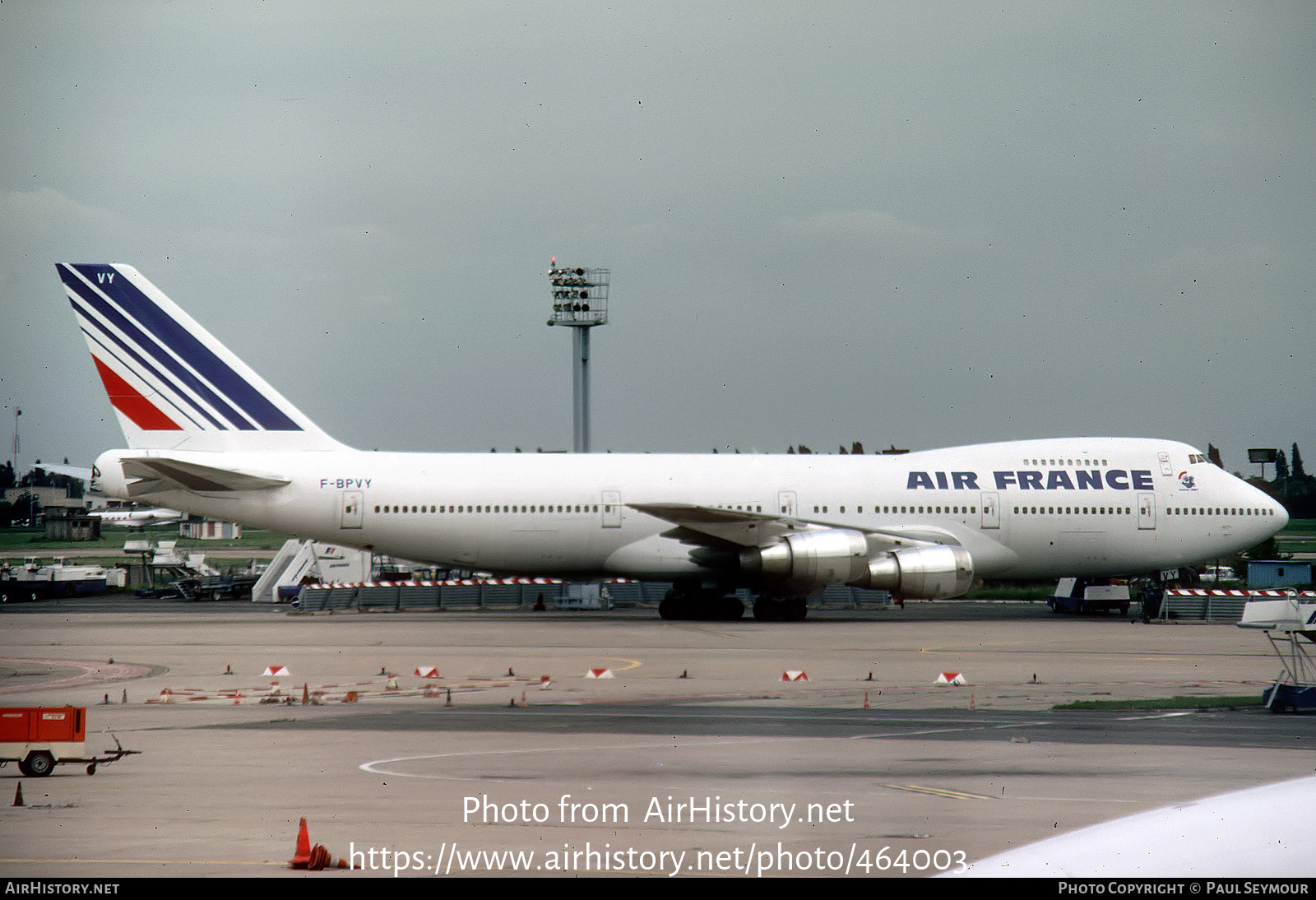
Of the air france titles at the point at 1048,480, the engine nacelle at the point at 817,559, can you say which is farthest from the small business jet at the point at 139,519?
the air france titles at the point at 1048,480

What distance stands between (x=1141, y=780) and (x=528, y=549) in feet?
72.8

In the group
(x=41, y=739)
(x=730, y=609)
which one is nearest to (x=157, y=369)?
(x=730, y=609)

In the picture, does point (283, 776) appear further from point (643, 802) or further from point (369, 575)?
point (369, 575)

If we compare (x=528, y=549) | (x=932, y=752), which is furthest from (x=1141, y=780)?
(x=528, y=549)

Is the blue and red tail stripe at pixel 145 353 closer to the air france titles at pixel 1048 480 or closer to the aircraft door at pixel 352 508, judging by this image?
the aircraft door at pixel 352 508

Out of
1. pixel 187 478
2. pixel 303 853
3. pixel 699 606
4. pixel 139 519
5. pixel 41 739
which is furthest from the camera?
pixel 139 519

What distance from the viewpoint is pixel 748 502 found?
1258 inches

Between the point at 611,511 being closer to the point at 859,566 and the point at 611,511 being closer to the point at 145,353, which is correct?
the point at 859,566

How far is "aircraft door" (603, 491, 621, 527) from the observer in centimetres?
3147

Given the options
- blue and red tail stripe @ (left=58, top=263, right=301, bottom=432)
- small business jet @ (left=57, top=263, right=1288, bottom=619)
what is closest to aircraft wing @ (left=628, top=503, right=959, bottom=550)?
small business jet @ (left=57, top=263, right=1288, bottom=619)

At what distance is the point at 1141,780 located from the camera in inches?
400

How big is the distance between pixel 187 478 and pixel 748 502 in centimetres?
1300

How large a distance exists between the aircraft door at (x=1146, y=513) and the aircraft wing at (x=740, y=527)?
5938 mm

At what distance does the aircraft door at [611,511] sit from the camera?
31.5m
